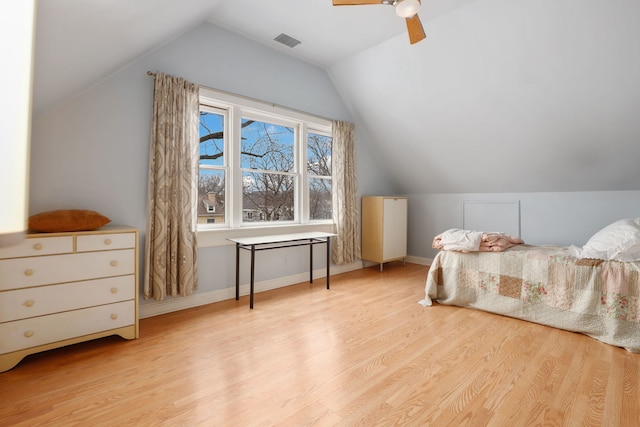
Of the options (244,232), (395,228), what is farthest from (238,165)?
(395,228)

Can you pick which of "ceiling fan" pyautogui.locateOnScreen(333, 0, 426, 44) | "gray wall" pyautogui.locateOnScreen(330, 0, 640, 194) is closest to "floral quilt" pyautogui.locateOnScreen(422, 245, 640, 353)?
"gray wall" pyautogui.locateOnScreen(330, 0, 640, 194)

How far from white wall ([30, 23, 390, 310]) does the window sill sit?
0.29 feet

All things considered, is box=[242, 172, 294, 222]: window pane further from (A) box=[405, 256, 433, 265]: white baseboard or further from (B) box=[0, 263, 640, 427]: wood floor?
(A) box=[405, 256, 433, 265]: white baseboard

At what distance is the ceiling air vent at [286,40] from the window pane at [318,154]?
1.17m

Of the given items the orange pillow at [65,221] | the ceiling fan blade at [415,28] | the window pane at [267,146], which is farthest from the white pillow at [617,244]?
the orange pillow at [65,221]

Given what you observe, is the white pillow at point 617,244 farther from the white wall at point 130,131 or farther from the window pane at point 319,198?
the white wall at point 130,131

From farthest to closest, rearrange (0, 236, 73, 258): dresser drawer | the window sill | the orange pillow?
the window sill
the orange pillow
(0, 236, 73, 258): dresser drawer

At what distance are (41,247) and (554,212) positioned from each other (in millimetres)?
5279

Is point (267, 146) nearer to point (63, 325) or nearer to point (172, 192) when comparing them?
point (172, 192)

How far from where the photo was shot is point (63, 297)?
2.12 m

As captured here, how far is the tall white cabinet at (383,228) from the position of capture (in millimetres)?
4691

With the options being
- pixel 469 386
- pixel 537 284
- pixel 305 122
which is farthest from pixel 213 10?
pixel 537 284

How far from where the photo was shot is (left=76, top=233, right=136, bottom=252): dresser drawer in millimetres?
2185

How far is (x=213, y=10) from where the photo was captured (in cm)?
306
